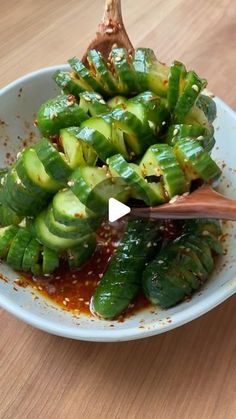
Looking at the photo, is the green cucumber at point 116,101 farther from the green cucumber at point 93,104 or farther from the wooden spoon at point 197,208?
the wooden spoon at point 197,208

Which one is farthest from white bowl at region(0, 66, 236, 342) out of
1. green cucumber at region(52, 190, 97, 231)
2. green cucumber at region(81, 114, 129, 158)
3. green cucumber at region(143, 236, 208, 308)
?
green cucumber at region(81, 114, 129, 158)

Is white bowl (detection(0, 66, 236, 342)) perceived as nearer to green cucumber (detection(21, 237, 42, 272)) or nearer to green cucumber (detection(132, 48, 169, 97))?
green cucumber (detection(21, 237, 42, 272))

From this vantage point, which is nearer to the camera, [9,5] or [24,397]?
[24,397]

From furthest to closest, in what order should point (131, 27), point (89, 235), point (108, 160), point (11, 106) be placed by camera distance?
1. point (131, 27)
2. point (11, 106)
3. point (89, 235)
4. point (108, 160)

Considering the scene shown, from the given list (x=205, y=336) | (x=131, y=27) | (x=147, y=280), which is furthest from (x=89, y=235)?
(x=131, y=27)

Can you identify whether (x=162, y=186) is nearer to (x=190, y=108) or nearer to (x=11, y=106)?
(x=190, y=108)

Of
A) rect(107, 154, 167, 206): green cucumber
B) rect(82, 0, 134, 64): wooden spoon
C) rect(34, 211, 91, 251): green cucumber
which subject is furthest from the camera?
rect(82, 0, 134, 64): wooden spoon

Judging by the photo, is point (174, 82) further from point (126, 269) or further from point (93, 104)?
point (126, 269)
